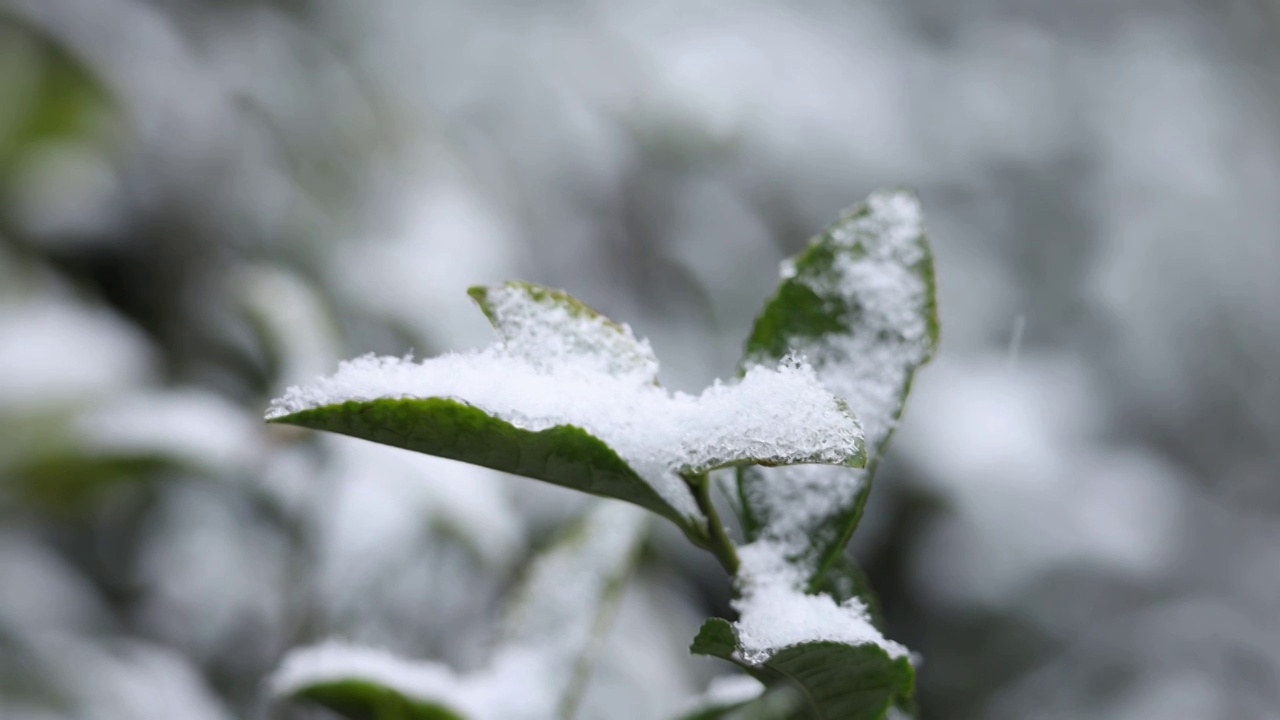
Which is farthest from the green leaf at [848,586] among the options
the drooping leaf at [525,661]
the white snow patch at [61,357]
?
the white snow patch at [61,357]

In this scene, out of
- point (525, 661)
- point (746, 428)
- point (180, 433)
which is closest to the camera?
point (746, 428)

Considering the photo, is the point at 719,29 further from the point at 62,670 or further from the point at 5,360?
the point at 62,670

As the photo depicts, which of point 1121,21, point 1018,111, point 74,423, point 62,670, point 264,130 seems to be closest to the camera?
point 62,670

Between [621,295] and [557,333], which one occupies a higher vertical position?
[621,295]

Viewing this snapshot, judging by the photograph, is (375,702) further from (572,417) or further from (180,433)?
(180,433)

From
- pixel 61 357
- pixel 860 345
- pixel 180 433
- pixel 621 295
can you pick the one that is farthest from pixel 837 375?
pixel 621 295

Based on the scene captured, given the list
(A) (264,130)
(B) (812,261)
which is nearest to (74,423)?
(A) (264,130)

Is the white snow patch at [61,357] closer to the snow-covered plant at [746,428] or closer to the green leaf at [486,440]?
the snow-covered plant at [746,428]
